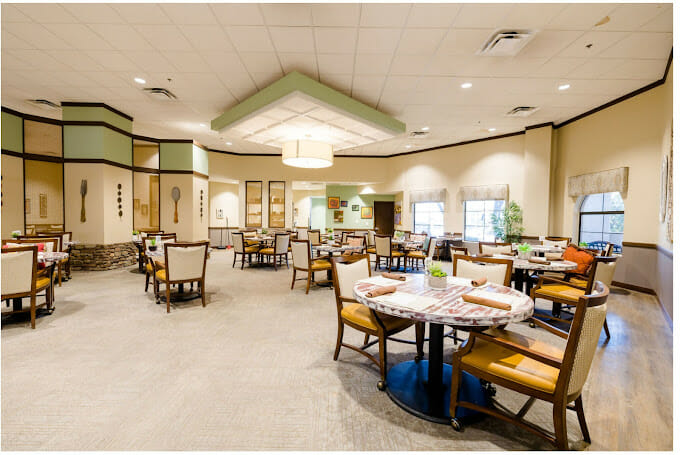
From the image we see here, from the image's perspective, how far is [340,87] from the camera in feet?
16.8

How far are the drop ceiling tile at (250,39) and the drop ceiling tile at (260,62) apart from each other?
0.10 m

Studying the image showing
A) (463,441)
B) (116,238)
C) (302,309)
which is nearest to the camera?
(463,441)

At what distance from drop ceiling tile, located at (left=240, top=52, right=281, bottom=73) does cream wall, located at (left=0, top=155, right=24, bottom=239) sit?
5620 millimetres

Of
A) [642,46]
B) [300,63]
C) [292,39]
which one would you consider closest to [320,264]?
[300,63]

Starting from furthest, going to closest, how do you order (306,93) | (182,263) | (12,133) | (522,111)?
(522,111) → (12,133) → (306,93) → (182,263)

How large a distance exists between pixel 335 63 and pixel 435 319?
157 inches

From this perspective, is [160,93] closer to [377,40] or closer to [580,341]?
[377,40]

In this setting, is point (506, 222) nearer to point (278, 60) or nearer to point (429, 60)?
point (429, 60)

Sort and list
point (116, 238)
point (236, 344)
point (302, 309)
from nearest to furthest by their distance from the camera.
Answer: point (236, 344) → point (302, 309) → point (116, 238)

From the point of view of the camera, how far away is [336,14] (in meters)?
3.27

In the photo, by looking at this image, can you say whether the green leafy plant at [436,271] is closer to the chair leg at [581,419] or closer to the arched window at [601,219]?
the chair leg at [581,419]

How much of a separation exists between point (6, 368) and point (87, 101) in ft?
19.0

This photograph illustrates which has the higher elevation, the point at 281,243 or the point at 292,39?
the point at 292,39

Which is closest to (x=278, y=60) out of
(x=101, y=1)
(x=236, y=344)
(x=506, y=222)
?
(x=101, y=1)
